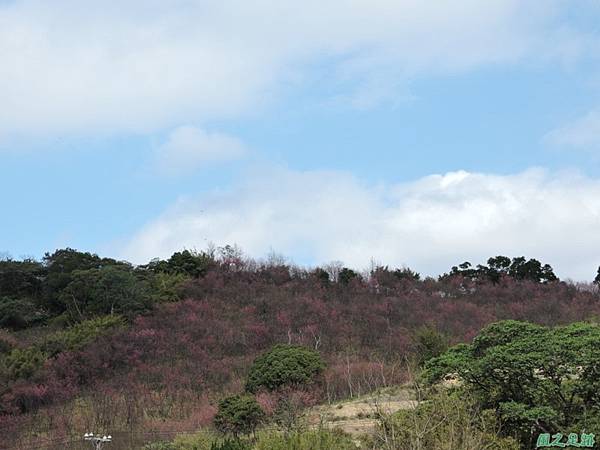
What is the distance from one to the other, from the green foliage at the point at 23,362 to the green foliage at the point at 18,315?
538cm

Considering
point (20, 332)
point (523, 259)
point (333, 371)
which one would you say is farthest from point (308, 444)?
point (523, 259)

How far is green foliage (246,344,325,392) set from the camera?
15633mm

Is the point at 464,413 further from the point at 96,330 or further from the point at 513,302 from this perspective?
the point at 513,302

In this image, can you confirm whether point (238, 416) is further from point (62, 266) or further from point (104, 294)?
point (62, 266)

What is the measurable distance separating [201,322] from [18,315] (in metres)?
7.61

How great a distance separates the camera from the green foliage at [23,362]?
20.2m

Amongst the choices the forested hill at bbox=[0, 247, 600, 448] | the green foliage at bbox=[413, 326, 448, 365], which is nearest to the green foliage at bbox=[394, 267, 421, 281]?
the forested hill at bbox=[0, 247, 600, 448]

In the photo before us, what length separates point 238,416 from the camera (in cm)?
1195

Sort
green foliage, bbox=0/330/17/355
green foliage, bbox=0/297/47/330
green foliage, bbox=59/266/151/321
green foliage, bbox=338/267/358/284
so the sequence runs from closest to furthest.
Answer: green foliage, bbox=0/330/17/355
green foliage, bbox=59/266/151/321
green foliage, bbox=0/297/47/330
green foliage, bbox=338/267/358/284

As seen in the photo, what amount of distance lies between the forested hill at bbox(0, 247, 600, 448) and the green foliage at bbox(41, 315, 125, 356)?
6 centimetres

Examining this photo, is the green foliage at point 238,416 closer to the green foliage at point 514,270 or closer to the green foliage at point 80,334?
the green foliage at point 80,334

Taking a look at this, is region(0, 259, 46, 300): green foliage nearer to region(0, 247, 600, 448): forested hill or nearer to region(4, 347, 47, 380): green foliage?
region(0, 247, 600, 448): forested hill

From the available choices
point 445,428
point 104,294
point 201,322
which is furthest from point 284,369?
point 104,294

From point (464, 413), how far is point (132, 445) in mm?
6780
